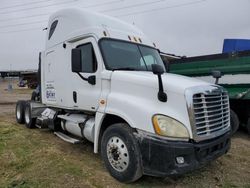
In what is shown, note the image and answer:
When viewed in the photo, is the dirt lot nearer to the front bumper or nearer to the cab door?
the front bumper

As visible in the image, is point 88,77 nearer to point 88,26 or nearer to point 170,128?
point 88,26

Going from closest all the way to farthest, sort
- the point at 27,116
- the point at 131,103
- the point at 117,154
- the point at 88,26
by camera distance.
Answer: the point at 131,103, the point at 117,154, the point at 88,26, the point at 27,116

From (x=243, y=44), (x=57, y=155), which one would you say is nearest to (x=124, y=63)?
(x=57, y=155)

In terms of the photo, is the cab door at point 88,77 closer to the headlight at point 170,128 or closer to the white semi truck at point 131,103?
the white semi truck at point 131,103

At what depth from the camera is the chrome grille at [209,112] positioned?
3.93m

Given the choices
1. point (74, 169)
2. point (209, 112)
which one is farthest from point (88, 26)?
point (209, 112)

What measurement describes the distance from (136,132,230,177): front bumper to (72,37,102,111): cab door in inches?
58.4

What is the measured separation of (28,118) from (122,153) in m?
5.58

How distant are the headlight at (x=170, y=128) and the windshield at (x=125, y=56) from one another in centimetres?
146

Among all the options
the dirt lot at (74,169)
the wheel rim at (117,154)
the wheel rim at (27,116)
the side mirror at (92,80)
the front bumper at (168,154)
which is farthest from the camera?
the wheel rim at (27,116)

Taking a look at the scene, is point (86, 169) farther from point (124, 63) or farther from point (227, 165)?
point (227, 165)

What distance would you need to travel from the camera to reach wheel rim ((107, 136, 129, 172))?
4.22 m

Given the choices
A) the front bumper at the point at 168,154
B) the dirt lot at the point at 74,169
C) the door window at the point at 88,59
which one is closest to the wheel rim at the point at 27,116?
the dirt lot at the point at 74,169

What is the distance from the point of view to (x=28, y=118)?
29.2ft
